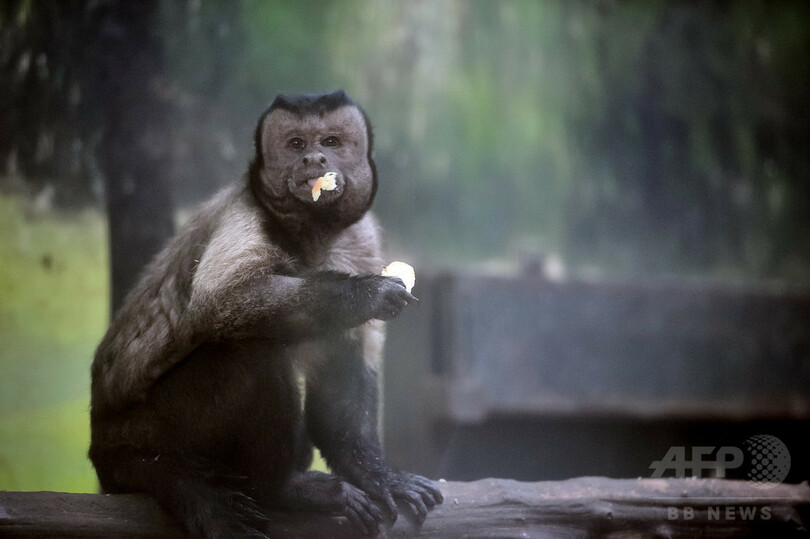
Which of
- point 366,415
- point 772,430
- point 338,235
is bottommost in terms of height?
point 772,430

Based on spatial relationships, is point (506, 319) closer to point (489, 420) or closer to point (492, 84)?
point (489, 420)

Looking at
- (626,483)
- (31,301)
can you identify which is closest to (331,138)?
(626,483)

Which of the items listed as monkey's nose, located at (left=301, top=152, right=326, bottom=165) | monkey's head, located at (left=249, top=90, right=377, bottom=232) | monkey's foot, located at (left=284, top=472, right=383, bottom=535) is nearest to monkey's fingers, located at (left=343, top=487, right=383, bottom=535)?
monkey's foot, located at (left=284, top=472, right=383, bottom=535)

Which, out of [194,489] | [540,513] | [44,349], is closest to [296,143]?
[194,489]

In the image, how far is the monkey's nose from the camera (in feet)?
11.8

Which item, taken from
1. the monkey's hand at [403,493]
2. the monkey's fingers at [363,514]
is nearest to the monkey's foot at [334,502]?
the monkey's fingers at [363,514]

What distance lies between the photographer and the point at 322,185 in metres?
3.56

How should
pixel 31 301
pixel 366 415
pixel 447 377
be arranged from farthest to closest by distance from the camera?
pixel 447 377 → pixel 31 301 → pixel 366 415

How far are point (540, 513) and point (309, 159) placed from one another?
2.17 metres

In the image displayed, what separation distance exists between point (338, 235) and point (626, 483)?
215cm

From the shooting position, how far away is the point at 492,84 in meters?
8.07

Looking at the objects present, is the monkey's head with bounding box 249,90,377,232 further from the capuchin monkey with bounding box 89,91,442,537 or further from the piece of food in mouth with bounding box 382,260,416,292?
the piece of food in mouth with bounding box 382,260,416,292

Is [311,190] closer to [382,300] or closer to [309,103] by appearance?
[309,103]

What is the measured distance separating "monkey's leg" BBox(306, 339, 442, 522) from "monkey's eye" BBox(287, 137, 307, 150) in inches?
40.0
